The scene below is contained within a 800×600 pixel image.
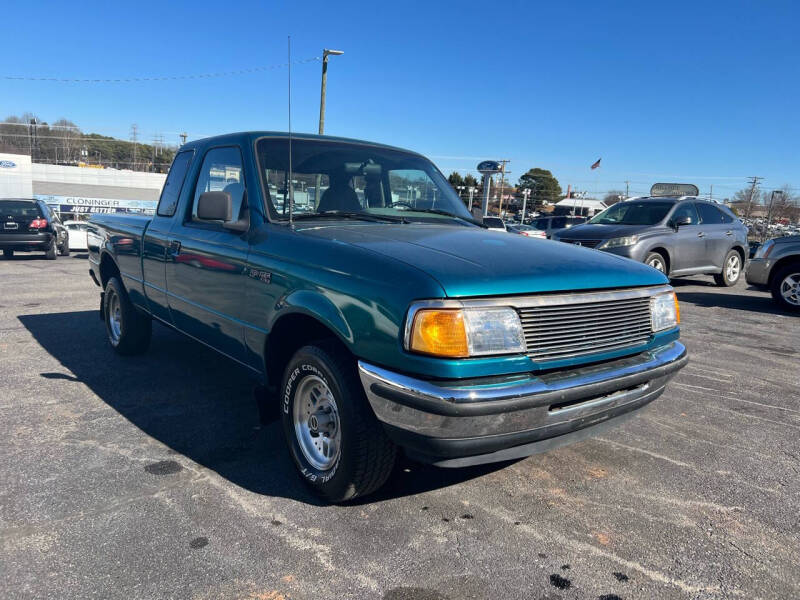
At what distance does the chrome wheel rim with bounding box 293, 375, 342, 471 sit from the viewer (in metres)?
2.78

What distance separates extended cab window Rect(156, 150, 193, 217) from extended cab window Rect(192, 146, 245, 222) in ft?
1.13

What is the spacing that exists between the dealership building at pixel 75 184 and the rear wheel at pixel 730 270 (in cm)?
3870

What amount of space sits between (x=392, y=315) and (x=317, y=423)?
2.85ft

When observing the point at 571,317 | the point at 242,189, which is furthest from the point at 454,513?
the point at 242,189

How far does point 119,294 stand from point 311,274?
3304 mm

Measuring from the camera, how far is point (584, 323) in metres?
2.62

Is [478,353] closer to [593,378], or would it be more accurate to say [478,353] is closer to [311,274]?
[593,378]

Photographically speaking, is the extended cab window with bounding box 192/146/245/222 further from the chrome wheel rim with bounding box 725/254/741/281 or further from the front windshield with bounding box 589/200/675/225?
the chrome wheel rim with bounding box 725/254/741/281

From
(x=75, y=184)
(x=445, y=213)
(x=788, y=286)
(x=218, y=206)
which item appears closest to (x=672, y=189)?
(x=788, y=286)

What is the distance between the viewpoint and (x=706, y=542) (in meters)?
2.58

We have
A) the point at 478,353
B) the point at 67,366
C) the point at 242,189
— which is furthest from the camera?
the point at 67,366

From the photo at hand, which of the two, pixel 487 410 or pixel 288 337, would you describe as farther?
pixel 288 337

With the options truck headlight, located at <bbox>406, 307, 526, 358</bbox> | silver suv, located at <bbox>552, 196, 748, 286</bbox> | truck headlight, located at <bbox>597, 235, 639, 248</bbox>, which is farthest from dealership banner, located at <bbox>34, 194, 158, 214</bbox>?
truck headlight, located at <bbox>406, 307, 526, 358</bbox>

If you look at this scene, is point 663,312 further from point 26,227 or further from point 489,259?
point 26,227
